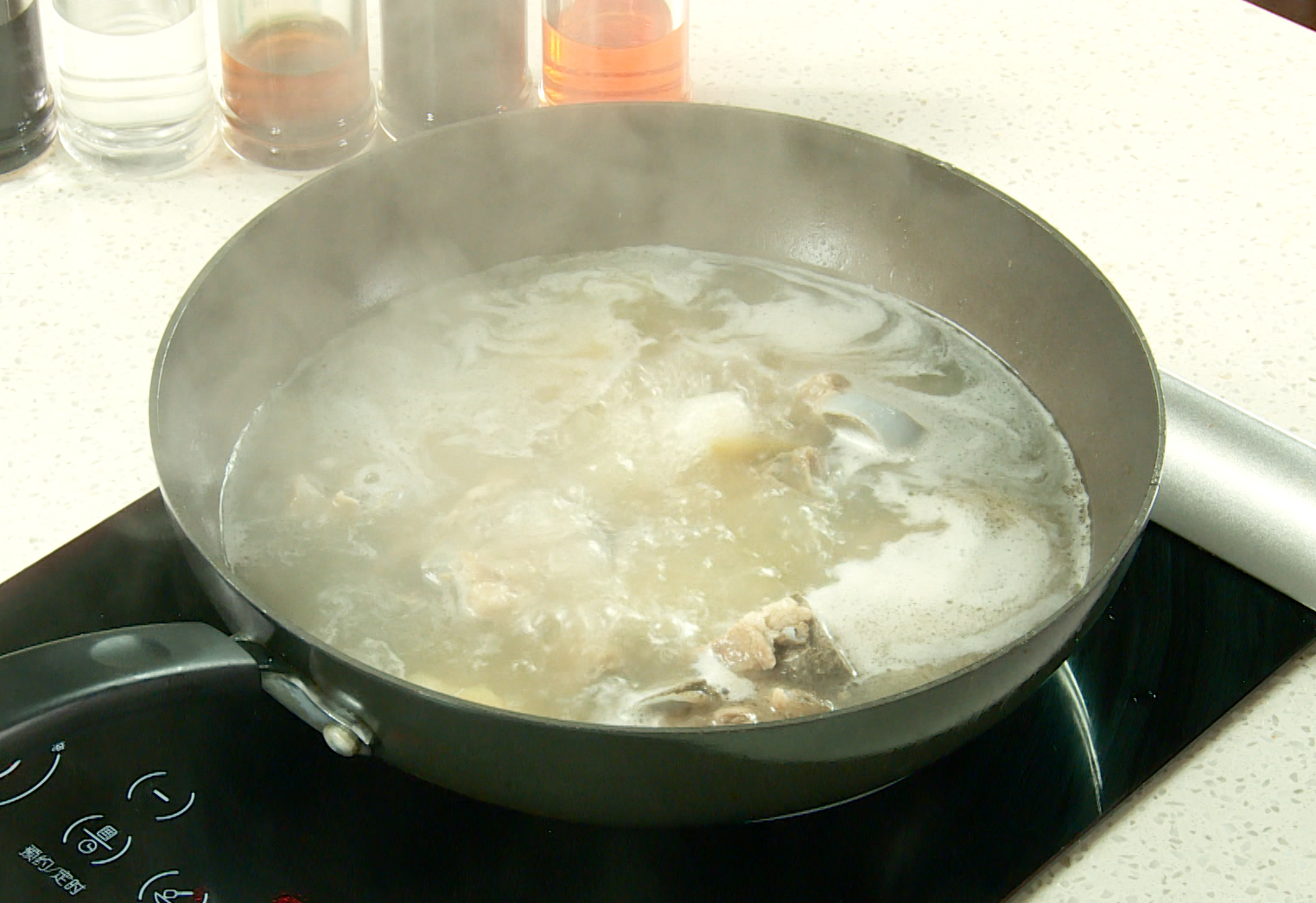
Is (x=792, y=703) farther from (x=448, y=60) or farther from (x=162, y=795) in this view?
(x=448, y=60)

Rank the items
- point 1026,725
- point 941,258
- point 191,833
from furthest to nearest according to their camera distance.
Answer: point 941,258, point 1026,725, point 191,833

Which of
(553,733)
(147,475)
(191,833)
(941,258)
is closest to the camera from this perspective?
(553,733)

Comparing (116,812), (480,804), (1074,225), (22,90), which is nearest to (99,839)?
(116,812)

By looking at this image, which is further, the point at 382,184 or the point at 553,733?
the point at 382,184

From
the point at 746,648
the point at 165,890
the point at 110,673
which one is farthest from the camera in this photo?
the point at 746,648

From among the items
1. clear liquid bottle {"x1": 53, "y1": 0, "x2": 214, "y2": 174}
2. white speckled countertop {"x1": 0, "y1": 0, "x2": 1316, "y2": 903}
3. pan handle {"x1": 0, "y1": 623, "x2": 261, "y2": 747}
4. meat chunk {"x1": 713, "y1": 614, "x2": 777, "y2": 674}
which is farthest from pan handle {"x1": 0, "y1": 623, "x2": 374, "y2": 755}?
clear liquid bottle {"x1": 53, "y1": 0, "x2": 214, "y2": 174}

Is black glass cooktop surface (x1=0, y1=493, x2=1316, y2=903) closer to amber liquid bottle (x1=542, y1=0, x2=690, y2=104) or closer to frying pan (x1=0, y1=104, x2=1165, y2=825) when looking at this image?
frying pan (x1=0, y1=104, x2=1165, y2=825)

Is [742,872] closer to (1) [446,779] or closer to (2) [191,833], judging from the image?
(1) [446,779]

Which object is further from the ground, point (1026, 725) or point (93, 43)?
point (93, 43)

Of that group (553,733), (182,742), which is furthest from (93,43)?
(553,733)
